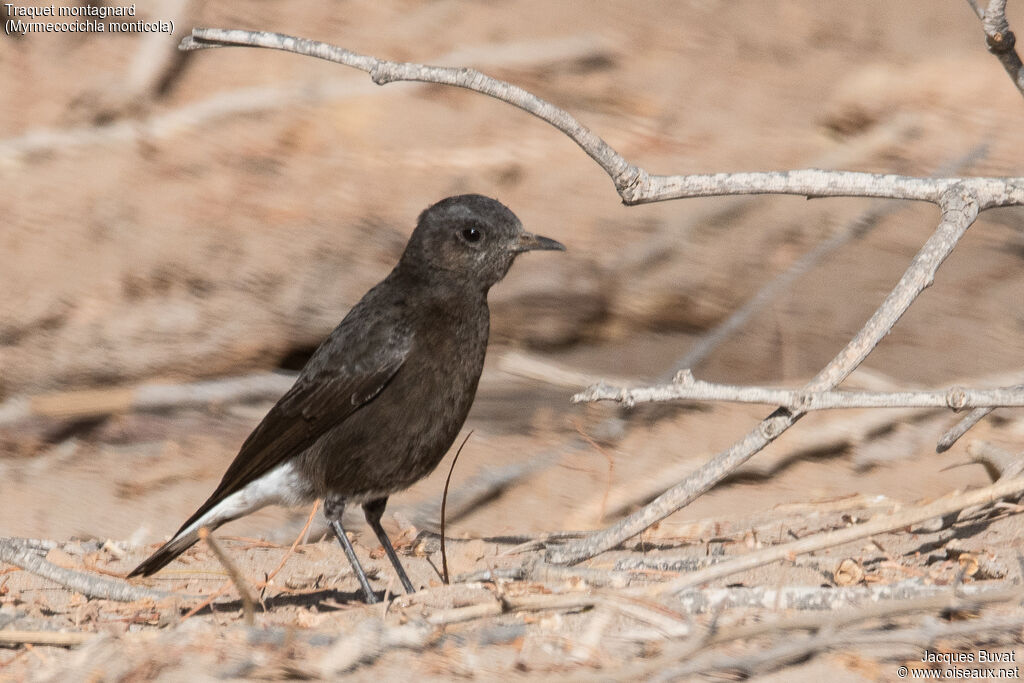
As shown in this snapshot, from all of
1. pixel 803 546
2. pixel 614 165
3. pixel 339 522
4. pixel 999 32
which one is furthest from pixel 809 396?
pixel 339 522

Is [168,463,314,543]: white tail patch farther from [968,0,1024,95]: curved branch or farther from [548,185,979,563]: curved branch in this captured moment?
[968,0,1024,95]: curved branch

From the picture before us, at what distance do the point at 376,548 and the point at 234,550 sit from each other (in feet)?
2.23

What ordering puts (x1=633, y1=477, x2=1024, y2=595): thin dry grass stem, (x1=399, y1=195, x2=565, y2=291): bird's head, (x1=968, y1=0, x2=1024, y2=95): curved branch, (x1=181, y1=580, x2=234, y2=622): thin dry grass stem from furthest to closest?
(x1=399, y1=195, x2=565, y2=291): bird's head → (x1=181, y1=580, x2=234, y2=622): thin dry grass stem → (x1=968, y1=0, x2=1024, y2=95): curved branch → (x1=633, y1=477, x2=1024, y2=595): thin dry grass stem

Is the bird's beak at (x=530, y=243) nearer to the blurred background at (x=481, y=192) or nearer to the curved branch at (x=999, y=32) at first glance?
the blurred background at (x=481, y=192)

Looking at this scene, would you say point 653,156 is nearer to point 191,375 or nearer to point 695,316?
point 695,316

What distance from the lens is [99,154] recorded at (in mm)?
5789

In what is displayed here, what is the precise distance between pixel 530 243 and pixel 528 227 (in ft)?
3.25

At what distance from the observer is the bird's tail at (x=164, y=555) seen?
4.45 metres

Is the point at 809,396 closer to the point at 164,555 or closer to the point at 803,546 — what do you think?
the point at 803,546

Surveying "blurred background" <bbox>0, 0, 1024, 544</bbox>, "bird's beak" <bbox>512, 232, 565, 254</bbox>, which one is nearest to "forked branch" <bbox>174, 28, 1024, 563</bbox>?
"bird's beak" <bbox>512, 232, 565, 254</bbox>

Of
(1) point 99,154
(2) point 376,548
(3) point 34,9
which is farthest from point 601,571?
(3) point 34,9

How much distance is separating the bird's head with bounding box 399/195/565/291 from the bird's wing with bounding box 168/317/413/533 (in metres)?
0.41

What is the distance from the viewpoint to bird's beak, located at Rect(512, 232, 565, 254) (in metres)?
4.74

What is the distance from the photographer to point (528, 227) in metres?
5.77
